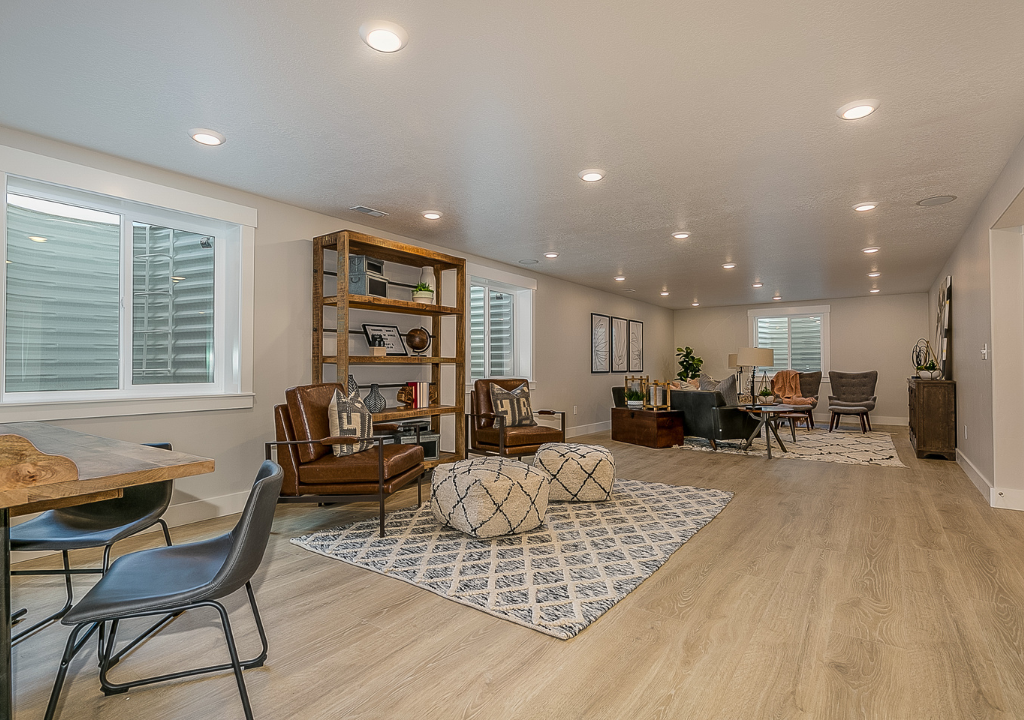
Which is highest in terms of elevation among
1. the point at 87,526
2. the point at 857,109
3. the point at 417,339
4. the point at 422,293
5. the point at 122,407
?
the point at 857,109

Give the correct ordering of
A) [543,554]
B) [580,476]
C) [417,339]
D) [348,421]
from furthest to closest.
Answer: [417,339]
[580,476]
[348,421]
[543,554]

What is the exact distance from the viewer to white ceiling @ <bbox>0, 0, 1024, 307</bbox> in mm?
2031

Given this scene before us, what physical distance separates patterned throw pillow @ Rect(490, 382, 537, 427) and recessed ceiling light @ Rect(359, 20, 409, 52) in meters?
3.62

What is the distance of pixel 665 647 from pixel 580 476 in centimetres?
204

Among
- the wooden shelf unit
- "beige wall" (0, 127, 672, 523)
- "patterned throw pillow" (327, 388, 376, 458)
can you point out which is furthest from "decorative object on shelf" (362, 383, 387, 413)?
"patterned throw pillow" (327, 388, 376, 458)

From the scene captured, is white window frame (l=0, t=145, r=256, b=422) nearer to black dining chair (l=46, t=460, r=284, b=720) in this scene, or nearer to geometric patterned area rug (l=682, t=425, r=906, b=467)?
black dining chair (l=46, t=460, r=284, b=720)

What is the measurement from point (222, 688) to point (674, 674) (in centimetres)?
151

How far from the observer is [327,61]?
90.7 inches

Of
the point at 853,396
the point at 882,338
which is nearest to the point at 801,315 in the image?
the point at 882,338

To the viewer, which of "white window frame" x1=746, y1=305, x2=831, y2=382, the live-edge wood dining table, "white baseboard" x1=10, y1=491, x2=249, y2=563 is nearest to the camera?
the live-edge wood dining table

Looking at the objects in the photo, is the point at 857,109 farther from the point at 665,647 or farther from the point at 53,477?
the point at 53,477

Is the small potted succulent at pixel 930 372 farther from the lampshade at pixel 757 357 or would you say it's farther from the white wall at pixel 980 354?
the lampshade at pixel 757 357

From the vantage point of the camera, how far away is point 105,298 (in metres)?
3.53

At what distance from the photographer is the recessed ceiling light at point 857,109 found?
261cm
